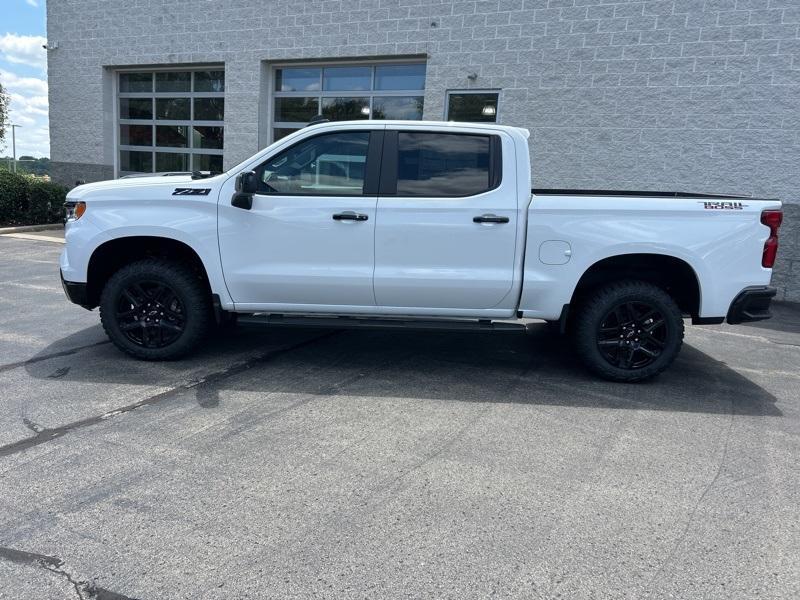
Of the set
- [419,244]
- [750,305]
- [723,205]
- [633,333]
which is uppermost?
[723,205]

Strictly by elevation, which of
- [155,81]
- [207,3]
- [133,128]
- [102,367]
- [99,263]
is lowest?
[102,367]

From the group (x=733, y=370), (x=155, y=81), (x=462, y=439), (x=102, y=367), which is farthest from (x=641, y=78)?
(x=155, y=81)

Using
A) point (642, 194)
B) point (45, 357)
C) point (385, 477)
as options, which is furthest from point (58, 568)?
point (642, 194)

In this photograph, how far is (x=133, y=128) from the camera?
15.3 metres

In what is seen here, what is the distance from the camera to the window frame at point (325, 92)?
11586 millimetres

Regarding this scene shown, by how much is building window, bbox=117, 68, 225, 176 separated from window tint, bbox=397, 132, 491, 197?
391 inches

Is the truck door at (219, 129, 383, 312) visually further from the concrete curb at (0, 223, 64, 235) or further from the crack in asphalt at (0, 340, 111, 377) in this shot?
the concrete curb at (0, 223, 64, 235)

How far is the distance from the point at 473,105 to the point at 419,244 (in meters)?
6.92

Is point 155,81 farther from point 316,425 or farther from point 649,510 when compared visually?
point 649,510

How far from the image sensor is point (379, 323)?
499 cm

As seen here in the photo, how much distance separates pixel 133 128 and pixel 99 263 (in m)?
11.7

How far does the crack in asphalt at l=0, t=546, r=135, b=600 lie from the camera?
2350 mm

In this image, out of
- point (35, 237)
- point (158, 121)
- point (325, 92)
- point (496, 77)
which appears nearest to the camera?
point (496, 77)

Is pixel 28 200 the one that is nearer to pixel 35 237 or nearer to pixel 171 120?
pixel 35 237
